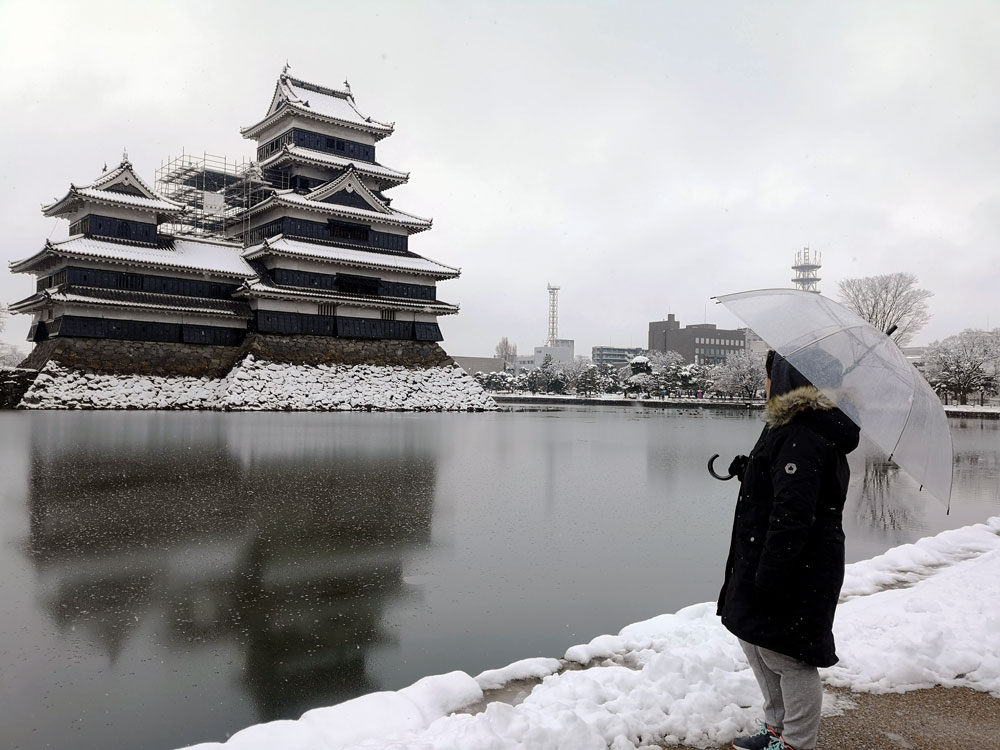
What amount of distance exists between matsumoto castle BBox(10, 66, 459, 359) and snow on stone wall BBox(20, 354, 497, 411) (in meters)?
2.50

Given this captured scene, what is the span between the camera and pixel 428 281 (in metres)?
Result: 42.1

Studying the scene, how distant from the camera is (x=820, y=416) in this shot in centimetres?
285

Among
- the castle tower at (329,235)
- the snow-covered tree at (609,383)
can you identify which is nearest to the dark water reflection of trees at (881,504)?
the castle tower at (329,235)

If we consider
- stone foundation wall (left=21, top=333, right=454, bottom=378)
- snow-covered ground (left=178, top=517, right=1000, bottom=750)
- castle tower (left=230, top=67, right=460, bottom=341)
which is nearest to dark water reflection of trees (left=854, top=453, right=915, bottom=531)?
snow-covered ground (left=178, top=517, right=1000, bottom=750)

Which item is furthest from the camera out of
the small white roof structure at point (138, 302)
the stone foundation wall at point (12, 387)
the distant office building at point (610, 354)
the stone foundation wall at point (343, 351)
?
the distant office building at point (610, 354)

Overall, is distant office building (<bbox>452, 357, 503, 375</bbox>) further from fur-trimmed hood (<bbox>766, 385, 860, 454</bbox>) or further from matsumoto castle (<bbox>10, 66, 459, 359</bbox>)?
fur-trimmed hood (<bbox>766, 385, 860, 454</bbox>)

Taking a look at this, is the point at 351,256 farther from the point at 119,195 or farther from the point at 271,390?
the point at 119,195

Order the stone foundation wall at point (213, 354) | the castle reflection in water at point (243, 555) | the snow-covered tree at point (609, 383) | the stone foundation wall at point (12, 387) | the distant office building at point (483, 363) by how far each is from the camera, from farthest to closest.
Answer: the distant office building at point (483, 363), the snow-covered tree at point (609, 383), the stone foundation wall at point (213, 354), the stone foundation wall at point (12, 387), the castle reflection in water at point (243, 555)

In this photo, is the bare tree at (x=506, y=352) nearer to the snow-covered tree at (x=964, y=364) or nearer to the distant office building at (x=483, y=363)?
the distant office building at (x=483, y=363)

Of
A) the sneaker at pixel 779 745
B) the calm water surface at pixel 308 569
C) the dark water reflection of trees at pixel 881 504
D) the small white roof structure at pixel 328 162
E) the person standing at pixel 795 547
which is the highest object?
the small white roof structure at pixel 328 162

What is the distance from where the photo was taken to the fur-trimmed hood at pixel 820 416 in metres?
2.83

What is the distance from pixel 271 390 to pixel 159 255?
29.6 feet

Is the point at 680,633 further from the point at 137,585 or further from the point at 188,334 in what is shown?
the point at 188,334

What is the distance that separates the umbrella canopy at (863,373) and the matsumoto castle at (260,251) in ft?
116
